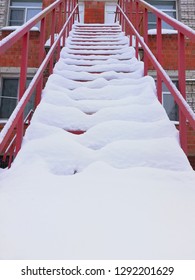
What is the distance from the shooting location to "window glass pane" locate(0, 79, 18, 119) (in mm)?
8883

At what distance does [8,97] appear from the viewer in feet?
29.5

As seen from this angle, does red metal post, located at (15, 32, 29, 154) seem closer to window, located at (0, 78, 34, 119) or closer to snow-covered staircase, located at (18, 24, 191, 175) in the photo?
snow-covered staircase, located at (18, 24, 191, 175)

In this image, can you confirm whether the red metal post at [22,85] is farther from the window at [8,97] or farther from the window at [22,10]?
the window at [22,10]

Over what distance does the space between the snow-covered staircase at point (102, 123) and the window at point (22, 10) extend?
5.68 metres

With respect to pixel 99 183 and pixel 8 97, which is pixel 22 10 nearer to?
pixel 8 97

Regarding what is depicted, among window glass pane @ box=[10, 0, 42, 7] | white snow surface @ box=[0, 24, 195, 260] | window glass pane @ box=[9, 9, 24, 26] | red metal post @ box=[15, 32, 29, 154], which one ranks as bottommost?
white snow surface @ box=[0, 24, 195, 260]

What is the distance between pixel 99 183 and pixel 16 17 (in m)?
8.84

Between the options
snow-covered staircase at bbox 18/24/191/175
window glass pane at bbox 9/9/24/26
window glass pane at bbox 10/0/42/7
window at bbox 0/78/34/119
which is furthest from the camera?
window glass pane at bbox 10/0/42/7

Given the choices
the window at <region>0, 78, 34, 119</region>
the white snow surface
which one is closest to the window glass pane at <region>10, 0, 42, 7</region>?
the window at <region>0, 78, 34, 119</region>

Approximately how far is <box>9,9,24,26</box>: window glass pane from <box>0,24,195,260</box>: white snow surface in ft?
22.2

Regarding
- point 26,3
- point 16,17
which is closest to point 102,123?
point 16,17

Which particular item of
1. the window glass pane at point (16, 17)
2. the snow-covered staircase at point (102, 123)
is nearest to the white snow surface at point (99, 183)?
the snow-covered staircase at point (102, 123)

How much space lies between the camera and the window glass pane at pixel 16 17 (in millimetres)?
10031
